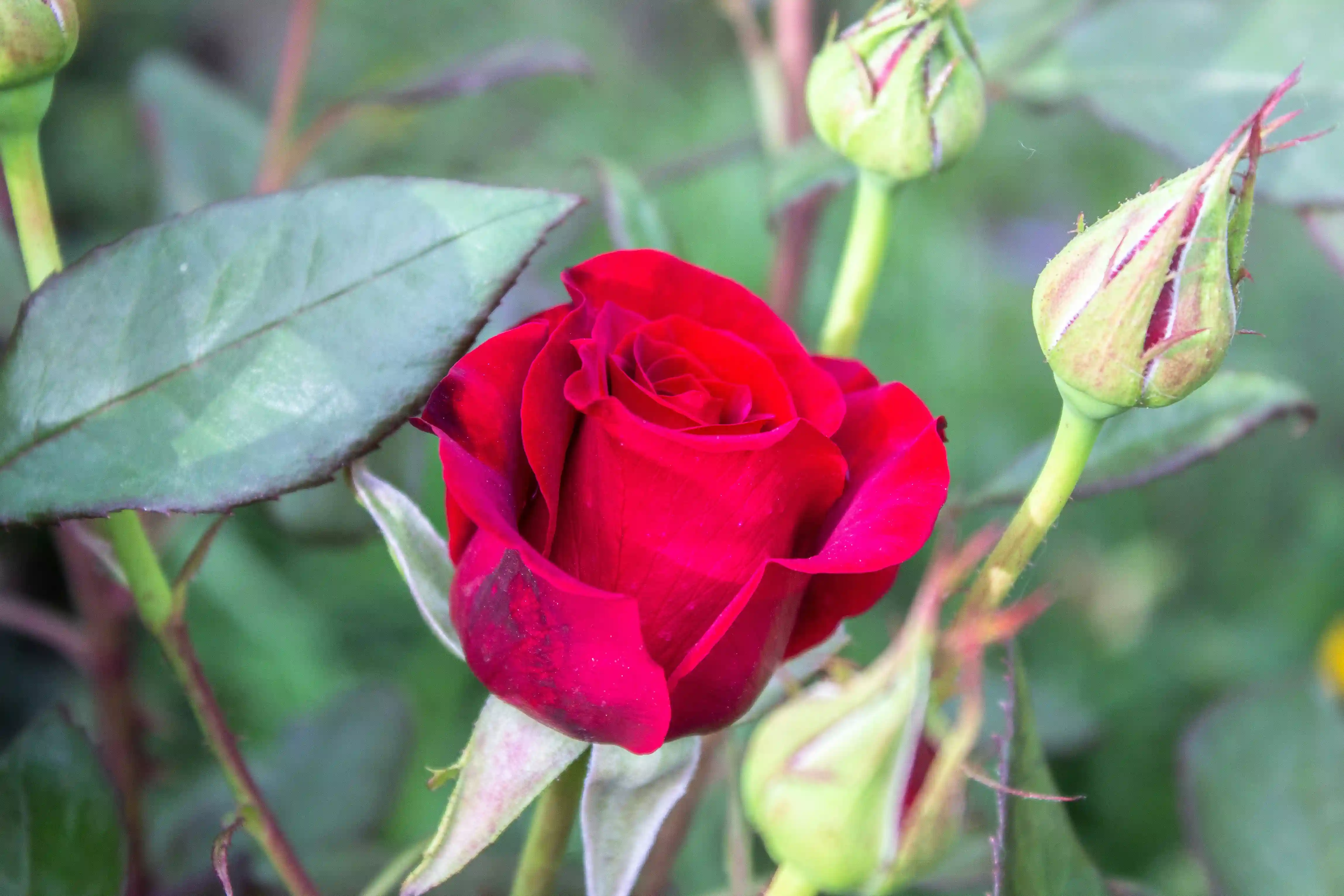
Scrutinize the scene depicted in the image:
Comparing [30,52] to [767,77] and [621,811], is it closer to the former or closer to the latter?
[621,811]

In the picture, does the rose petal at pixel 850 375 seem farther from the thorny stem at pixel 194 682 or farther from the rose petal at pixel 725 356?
the thorny stem at pixel 194 682

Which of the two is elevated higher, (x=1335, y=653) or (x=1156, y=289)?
(x=1156, y=289)

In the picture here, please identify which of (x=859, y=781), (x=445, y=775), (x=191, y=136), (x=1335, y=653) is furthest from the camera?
(x=1335, y=653)

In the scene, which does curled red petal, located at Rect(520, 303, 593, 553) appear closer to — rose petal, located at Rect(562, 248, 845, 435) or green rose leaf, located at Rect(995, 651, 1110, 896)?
rose petal, located at Rect(562, 248, 845, 435)

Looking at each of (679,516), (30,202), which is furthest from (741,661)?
(30,202)

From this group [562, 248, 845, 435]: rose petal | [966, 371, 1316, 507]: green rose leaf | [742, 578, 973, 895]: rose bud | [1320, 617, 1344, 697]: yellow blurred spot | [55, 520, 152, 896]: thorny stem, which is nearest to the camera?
[742, 578, 973, 895]: rose bud

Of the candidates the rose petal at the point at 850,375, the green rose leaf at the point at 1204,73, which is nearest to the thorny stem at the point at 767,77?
the green rose leaf at the point at 1204,73

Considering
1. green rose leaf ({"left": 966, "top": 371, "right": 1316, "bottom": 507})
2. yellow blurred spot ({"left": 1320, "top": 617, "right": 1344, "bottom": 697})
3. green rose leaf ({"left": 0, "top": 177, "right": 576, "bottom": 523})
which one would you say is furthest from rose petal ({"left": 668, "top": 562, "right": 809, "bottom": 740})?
yellow blurred spot ({"left": 1320, "top": 617, "right": 1344, "bottom": 697})
